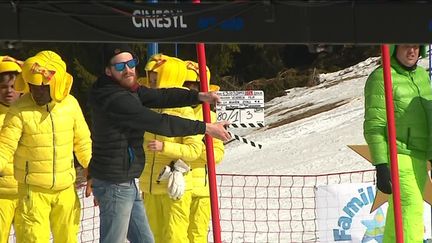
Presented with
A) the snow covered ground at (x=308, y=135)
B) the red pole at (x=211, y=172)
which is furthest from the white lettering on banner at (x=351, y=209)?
the red pole at (x=211, y=172)

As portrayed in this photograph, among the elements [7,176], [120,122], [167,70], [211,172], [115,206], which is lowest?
[115,206]

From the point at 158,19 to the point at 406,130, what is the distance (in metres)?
3.12

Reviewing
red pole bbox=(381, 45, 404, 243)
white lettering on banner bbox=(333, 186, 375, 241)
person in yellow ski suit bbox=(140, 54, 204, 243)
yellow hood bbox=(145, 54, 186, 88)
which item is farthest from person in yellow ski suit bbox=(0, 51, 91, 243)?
white lettering on banner bbox=(333, 186, 375, 241)

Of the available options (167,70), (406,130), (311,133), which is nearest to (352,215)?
(167,70)

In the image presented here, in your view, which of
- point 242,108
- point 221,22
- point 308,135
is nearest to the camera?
point 221,22

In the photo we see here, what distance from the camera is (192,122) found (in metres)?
7.24

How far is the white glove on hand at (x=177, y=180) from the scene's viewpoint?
845 cm

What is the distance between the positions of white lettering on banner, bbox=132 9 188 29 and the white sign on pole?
8941 mm

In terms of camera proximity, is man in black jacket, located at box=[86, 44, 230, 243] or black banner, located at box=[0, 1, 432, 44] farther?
man in black jacket, located at box=[86, 44, 230, 243]

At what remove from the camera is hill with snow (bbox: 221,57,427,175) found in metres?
16.2

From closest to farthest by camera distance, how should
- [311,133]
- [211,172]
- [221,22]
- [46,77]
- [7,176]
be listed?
[221,22]
[211,172]
[46,77]
[7,176]
[311,133]

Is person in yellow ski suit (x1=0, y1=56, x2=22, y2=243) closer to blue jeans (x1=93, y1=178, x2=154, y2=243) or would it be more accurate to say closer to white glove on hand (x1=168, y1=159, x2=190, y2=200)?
blue jeans (x1=93, y1=178, x2=154, y2=243)

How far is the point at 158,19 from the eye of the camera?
209 inches

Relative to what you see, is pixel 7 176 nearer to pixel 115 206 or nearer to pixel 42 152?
pixel 42 152
